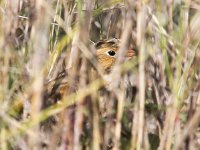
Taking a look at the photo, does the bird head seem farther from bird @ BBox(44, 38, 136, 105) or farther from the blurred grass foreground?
the blurred grass foreground

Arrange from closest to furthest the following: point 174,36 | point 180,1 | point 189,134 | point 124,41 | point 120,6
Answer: point 124,41 → point 189,134 → point 174,36 → point 120,6 → point 180,1

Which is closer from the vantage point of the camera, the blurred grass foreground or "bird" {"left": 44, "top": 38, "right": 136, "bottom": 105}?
the blurred grass foreground

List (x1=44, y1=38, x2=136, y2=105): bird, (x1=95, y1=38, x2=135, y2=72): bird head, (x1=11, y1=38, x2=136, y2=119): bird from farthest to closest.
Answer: (x1=95, y1=38, x2=135, y2=72): bird head, (x1=44, y1=38, x2=136, y2=105): bird, (x1=11, y1=38, x2=136, y2=119): bird

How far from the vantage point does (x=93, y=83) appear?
72.7 inches

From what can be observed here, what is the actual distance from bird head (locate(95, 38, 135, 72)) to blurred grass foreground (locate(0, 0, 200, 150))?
0.41 metres

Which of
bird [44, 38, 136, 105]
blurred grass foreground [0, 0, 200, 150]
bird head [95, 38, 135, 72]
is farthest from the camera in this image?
bird head [95, 38, 135, 72]

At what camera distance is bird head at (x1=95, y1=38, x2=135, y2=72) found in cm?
285

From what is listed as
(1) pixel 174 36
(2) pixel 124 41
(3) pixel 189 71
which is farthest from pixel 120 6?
(2) pixel 124 41

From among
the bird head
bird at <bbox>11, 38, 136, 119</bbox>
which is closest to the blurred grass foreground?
bird at <bbox>11, 38, 136, 119</bbox>

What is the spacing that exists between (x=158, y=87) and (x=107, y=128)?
33cm

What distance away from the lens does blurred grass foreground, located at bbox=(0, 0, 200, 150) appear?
1737 mm

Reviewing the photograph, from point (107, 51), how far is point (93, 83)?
124 centimetres

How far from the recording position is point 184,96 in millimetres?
2029

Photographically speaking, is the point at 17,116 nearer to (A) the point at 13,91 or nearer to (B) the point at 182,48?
(A) the point at 13,91
